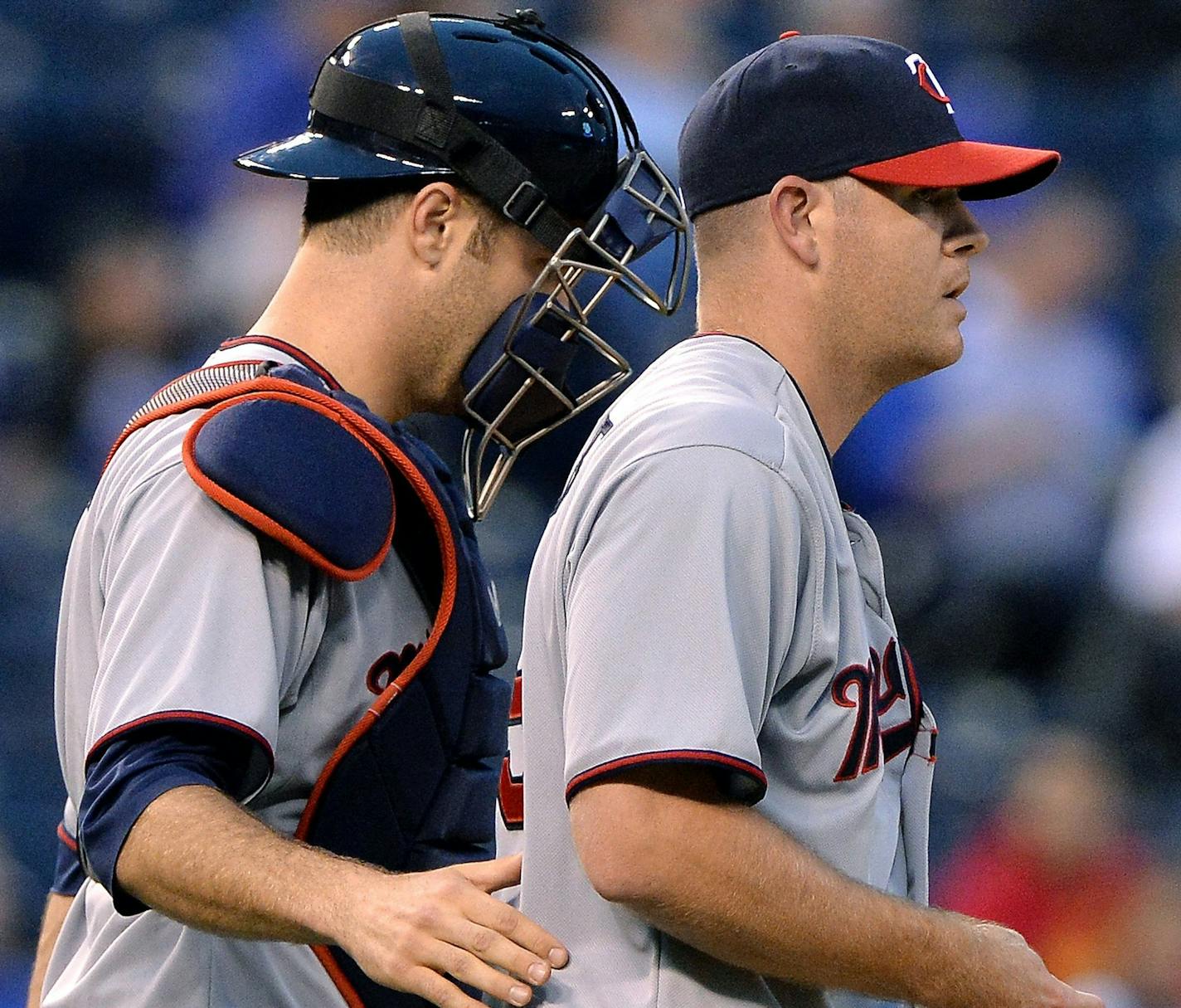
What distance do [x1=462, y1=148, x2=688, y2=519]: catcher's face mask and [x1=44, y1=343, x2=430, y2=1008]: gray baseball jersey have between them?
0.29 meters

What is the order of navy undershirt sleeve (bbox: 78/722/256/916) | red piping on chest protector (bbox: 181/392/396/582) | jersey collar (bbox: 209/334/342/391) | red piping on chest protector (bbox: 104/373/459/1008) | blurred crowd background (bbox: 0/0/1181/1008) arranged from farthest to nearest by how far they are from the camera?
→ blurred crowd background (bbox: 0/0/1181/1008) < jersey collar (bbox: 209/334/342/391) < red piping on chest protector (bbox: 104/373/459/1008) < red piping on chest protector (bbox: 181/392/396/582) < navy undershirt sleeve (bbox: 78/722/256/916)

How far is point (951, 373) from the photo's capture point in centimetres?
456

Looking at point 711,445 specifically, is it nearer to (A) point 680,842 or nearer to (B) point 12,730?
(A) point 680,842

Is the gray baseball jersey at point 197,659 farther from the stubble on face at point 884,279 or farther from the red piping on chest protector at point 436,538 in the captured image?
the stubble on face at point 884,279

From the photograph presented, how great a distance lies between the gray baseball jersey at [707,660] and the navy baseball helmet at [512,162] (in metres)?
0.44

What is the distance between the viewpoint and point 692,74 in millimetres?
4836

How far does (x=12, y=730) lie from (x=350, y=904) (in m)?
3.40

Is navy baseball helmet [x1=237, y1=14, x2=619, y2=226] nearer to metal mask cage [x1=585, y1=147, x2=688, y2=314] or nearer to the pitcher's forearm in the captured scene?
metal mask cage [x1=585, y1=147, x2=688, y2=314]

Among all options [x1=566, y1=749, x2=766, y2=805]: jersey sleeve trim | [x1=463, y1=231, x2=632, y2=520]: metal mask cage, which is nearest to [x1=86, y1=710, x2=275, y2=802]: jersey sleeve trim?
[x1=566, y1=749, x2=766, y2=805]: jersey sleeve trim

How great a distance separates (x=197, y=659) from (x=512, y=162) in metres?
0.78

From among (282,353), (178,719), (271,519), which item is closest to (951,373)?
(282,353)

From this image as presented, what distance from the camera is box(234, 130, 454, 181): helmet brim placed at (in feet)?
6.85

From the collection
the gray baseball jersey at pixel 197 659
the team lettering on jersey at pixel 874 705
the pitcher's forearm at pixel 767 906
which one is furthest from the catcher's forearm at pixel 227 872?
the team lettering on jersey at pixel 874 705

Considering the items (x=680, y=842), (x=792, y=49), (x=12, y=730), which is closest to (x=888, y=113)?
(x=792, y=49)
